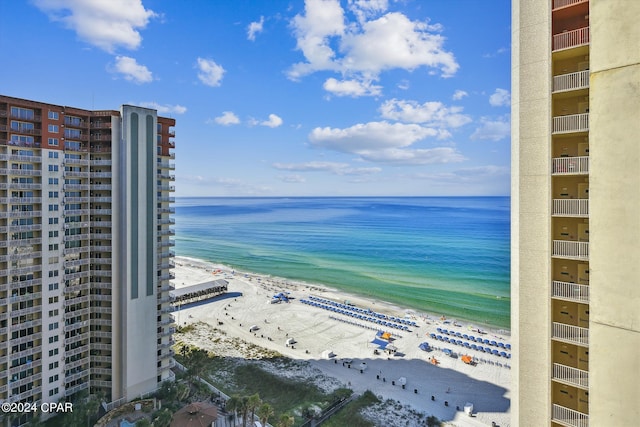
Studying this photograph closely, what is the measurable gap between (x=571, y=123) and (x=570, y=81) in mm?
1314

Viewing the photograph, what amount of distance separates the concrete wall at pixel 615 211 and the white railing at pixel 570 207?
9395 mm

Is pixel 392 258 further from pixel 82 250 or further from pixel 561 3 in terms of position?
pixel 561 3

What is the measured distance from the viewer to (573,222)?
11766 mm

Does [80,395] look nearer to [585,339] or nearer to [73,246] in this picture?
[73,246]

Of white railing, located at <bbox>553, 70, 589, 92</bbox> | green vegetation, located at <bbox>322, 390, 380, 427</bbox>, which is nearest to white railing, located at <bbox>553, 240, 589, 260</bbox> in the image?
white railing, located at <bbox>553, 70, 589, 92</bbox>

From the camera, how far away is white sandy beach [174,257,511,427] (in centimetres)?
3222

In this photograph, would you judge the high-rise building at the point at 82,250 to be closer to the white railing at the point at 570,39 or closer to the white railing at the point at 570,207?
the white railing at the point at 570,39

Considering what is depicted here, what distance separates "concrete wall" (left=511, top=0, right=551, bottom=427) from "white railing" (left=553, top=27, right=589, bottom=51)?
270 mm

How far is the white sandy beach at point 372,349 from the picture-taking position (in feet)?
106

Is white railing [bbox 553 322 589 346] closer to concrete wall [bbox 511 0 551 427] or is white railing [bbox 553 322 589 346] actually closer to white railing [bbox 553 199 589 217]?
concrete wall [bbox 511 0 551 427]

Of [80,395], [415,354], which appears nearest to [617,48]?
[80,395]

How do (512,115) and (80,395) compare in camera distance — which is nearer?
(512,115)

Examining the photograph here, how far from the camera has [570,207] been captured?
36.8ft

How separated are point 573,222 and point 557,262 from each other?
1.40 meters
